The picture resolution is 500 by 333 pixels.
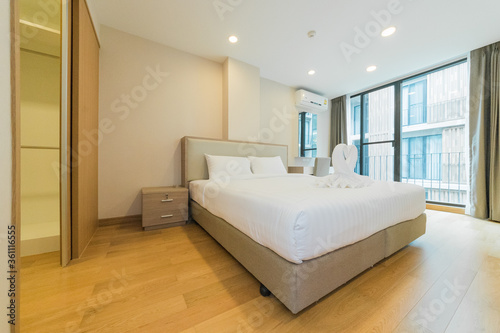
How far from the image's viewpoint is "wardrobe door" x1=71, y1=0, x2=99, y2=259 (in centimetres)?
138

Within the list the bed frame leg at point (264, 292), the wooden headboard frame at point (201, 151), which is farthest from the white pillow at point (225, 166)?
the bed frame leg at point (264, 292)

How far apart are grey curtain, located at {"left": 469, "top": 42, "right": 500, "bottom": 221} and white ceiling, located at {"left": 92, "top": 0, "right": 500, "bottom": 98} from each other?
1.07 feet

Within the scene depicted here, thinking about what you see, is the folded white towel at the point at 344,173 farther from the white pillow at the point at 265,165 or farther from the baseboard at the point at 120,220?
the baseboard at the point at 120,220

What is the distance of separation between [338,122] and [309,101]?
44.7 inches

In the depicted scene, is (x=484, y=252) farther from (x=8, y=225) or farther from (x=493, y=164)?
(x=8, y=225)

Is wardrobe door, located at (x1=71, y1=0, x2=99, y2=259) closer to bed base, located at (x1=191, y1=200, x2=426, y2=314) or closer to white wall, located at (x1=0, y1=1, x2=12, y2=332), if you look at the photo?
white wall, located at (x1=0, y1=1, x2=12, y2=332)

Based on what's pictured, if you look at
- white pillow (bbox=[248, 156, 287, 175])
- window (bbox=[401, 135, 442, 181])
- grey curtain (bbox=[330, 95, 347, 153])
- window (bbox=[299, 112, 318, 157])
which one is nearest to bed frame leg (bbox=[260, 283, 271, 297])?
white pillow (bbox=[248, 156, 287, 175])

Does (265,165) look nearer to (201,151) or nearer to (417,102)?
Result: (201,151)

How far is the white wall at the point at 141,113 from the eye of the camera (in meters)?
2.21

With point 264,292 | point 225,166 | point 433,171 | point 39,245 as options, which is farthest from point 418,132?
point 39,245

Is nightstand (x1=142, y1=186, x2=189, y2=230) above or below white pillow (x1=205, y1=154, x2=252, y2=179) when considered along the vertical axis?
below

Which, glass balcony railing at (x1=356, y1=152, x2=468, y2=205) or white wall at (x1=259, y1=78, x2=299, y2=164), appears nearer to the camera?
white wall at (x1=259, y1=78, x2=299, y2=164)

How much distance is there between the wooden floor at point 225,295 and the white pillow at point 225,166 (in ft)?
3.42

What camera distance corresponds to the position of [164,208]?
2.10 metres
